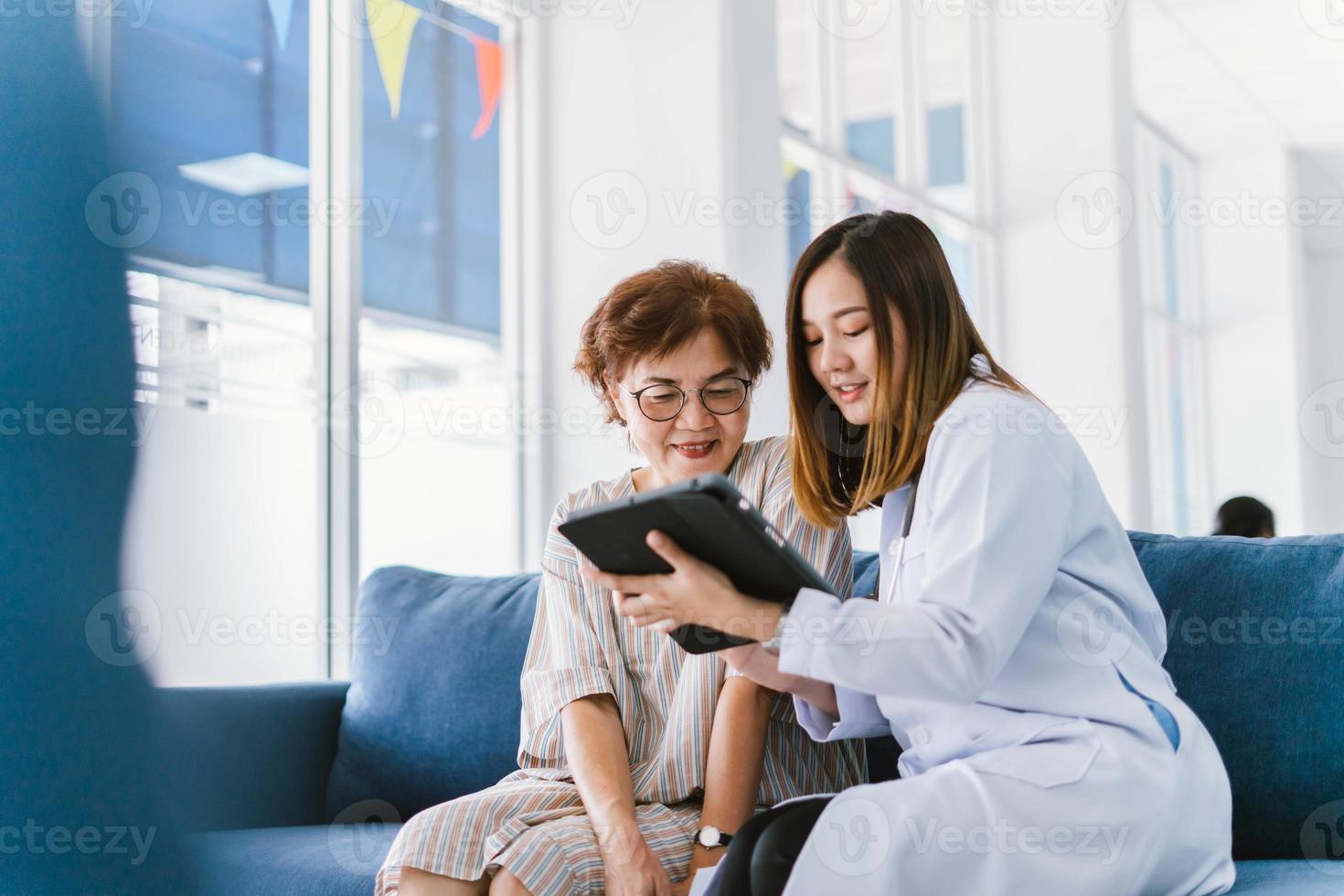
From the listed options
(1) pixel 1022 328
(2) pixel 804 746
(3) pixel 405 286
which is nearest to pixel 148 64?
(3) pixel 405 286

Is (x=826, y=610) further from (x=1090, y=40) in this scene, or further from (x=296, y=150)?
(x=1090, y=40)

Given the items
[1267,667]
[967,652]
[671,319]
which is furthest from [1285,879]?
[671,319]

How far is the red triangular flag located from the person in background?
106 inches

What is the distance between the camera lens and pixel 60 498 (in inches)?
28.8

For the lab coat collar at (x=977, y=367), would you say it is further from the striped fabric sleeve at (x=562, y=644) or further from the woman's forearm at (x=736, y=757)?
the striped fabric sleeve at (x=562, y=644)

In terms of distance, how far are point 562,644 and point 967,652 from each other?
29.0 inches

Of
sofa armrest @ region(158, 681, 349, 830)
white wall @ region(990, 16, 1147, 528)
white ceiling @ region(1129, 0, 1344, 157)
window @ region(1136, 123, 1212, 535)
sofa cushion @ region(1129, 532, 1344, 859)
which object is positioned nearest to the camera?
sofa cushion @ region(1129, 532, 1344, 859)

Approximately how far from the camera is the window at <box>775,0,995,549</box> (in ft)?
15.9

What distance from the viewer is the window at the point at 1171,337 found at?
773 cm

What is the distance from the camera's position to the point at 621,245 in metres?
3.54

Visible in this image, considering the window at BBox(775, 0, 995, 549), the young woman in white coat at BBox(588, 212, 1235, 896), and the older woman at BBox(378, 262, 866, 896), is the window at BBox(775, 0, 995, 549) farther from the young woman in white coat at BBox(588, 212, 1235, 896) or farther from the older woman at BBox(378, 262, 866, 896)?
the young woman in white coat at BBox(588, 212, 1235, 896)

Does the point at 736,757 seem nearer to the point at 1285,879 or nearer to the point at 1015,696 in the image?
the point at 1015,696

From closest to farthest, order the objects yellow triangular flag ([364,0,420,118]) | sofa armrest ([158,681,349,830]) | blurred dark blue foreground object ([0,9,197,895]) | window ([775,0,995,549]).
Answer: blurred dark blue foreground object ([0,9,197,895])
sofa armrest ([158,681,349,830])
yellow triangular flag ([364,0,420,118])
window ([775,0,995,549])

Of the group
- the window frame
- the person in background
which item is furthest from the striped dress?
the window frame
